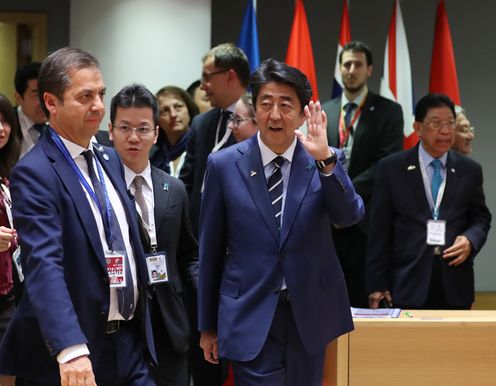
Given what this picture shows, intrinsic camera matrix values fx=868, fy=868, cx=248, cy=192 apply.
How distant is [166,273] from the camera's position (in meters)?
3.54

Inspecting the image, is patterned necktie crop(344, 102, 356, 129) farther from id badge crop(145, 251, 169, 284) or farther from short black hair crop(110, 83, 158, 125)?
id badge crop(145, 251, 169, 284)

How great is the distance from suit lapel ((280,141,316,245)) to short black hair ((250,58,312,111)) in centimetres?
20

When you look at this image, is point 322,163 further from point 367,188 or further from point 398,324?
point 367,188

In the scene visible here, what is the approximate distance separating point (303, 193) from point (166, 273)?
724 millimetres

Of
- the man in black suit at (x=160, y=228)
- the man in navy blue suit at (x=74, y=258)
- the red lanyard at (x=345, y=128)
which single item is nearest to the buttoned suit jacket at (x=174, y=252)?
the man in black suit at (x=160, y=228)

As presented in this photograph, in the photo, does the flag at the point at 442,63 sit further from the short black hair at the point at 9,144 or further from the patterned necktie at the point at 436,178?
the short black hair at the point at 9,144

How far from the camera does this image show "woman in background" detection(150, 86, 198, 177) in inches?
222

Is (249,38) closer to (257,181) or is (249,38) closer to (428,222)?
(428,222)

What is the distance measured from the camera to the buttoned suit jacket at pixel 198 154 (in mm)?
4965

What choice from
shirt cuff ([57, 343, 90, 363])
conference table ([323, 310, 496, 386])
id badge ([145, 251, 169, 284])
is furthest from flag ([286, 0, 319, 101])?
shirt cuff ([57, 343, 90, 363])

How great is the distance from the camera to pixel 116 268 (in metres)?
2.74

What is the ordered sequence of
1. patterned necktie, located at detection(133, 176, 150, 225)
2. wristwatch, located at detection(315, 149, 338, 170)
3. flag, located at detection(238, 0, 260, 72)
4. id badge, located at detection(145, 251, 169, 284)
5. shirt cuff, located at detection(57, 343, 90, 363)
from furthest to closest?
1. flag, located at detection(238, 0, 260, 72)
2. patterned necktie, located at detection(133, 176, 150, 225)
3. id badge, located at detection(145, 251, 169, 284)
4. wristwatch, located at detection(315, 149, 338, 170)
5. shirt cuff, located at detection(57, 343, 90, 363)

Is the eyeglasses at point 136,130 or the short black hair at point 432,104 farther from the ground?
the short black hair at point 432,104

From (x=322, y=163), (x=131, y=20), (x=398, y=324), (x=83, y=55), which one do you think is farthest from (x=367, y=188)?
(x=83, y=55)
